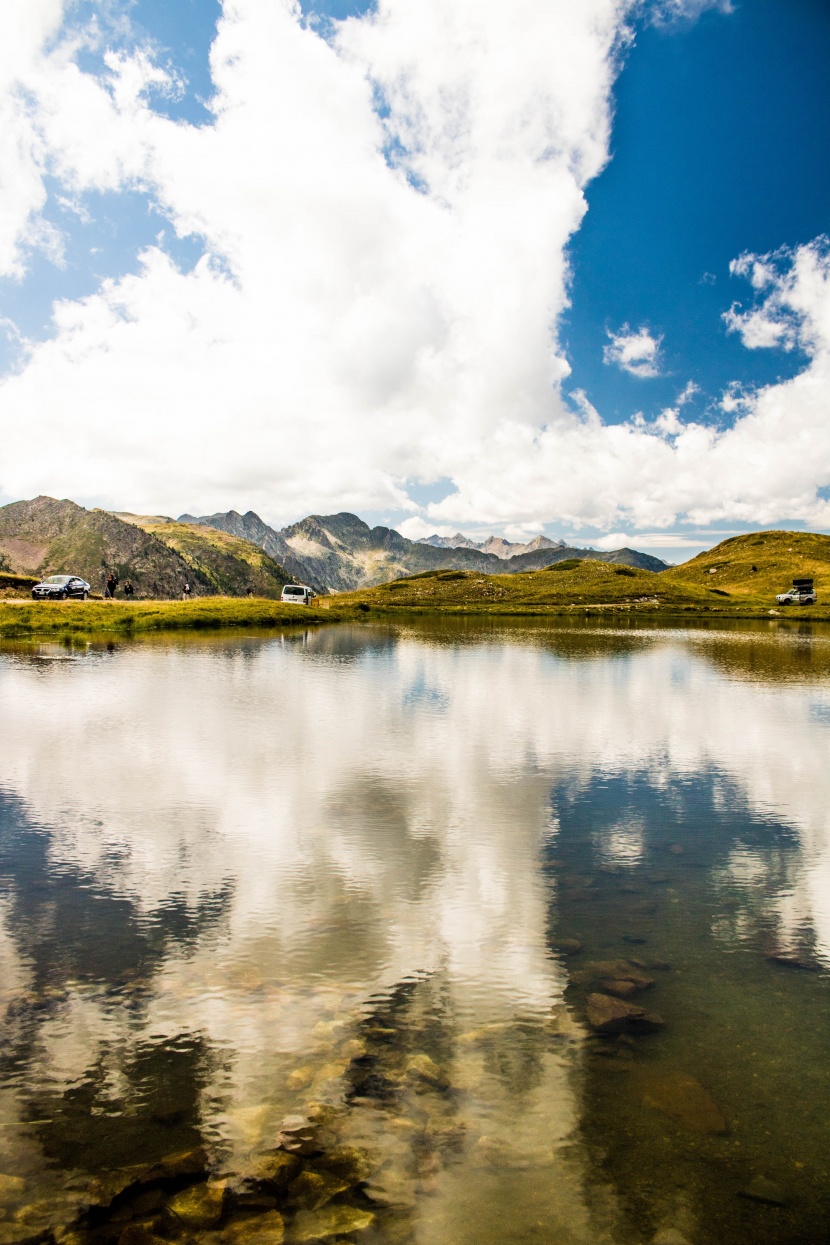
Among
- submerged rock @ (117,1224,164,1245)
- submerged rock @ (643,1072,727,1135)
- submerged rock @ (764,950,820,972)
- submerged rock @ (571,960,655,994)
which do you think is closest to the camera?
submerged rock @ (117,1224,164,1245)

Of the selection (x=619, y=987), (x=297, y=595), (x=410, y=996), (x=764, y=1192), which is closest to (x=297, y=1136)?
(x=410, y=996)

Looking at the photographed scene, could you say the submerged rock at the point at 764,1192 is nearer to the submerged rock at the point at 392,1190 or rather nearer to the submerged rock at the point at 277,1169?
the submerged rock at the point at 392,1190

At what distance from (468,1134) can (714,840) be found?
1369 cm

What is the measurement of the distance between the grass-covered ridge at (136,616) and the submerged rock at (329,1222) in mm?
78041

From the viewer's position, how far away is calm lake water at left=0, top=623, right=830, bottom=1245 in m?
7.84

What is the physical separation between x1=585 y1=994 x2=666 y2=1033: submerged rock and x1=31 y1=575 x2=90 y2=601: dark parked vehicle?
10755 centimetres

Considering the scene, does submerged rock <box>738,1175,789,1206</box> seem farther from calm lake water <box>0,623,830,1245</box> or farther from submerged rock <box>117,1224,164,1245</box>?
submerged rock <box>117,1224,164,1245</box>

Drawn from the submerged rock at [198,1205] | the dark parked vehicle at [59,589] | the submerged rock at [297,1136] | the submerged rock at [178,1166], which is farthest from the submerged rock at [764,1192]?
the dark parked vehicle at [59,589]

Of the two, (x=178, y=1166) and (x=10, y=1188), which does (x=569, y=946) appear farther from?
(x=10, y=1188)

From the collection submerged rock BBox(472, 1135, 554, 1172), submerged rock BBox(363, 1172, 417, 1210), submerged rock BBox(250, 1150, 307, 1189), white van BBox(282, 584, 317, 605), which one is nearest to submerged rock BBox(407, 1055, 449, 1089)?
submerged rock BBox(472, 1135, 554, 1172)

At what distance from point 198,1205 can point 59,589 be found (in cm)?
10947

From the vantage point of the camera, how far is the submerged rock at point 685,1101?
907 cm

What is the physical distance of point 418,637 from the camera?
97.2m

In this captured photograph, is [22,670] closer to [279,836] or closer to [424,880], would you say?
[279,836]
